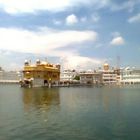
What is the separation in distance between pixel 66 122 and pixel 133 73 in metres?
159

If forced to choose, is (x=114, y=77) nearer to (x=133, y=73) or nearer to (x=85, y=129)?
(x=133, y=73)

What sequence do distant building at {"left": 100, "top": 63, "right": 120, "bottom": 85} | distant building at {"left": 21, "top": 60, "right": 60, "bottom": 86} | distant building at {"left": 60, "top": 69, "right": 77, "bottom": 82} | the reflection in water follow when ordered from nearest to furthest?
the reflection in water < distant building at {"left": 21, "top": 60, "right": 60, "bottom": 86} < distant building at {"left": 100, "top": 63, "right": 120, "bottom": 85} < distant building at {"left": 60, "top": 69, "right": 77, "bottom": 82}

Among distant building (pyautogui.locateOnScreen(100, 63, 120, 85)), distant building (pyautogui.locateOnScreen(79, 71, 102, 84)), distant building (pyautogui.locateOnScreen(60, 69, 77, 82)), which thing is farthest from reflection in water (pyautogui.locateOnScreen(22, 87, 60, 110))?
distant building (pyautogui.locateOnScreen(60, 69, 77, 82))

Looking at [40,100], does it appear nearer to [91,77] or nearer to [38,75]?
[38,75]

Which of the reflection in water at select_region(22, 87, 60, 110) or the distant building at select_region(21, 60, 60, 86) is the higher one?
the distant building at select_region(21, 60, 60, 86)

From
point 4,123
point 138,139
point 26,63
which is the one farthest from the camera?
point 26,63

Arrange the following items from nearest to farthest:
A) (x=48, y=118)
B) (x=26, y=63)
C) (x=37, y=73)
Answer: (x=48, y=118), (x=37, y=73), (x=26, y=63)

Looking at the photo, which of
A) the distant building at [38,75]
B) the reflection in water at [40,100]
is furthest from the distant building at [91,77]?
the reflection in water at [40,100]

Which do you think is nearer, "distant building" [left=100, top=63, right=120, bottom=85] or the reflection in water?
the reflection in water

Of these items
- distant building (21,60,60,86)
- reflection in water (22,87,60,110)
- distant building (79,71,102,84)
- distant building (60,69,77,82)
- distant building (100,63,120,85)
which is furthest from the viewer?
distant building (60,69,77,82)

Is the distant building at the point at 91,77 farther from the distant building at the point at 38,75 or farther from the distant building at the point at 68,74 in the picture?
the distant building at the point at 38,75

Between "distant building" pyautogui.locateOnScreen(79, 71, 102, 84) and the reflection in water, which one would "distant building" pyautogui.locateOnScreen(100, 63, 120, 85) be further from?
the reflection in water

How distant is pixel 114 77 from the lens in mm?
173125

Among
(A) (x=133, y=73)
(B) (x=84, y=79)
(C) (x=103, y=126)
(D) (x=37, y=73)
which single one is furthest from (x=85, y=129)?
(A) (x=133, y=73)
